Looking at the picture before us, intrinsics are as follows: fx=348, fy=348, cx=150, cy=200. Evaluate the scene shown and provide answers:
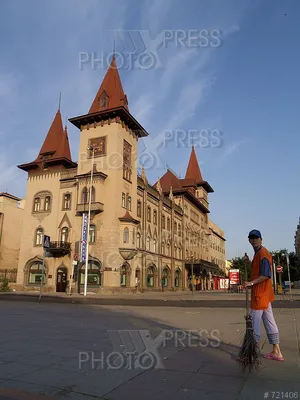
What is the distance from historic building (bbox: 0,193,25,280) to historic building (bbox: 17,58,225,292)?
22.4ft

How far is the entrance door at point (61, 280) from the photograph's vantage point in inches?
1439

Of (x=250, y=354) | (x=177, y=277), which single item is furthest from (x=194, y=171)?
(x=250, y=354)

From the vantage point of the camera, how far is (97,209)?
116 ft

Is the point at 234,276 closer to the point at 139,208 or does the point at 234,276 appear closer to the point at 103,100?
the point at 139,208

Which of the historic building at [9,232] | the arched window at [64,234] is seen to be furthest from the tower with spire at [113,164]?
the historic building at [9,232]

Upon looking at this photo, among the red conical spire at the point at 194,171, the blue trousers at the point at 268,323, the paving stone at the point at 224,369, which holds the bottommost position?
the paving stone at the point at 224,369

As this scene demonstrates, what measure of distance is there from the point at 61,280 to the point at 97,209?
28.4ft

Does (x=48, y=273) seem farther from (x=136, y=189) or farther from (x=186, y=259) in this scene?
(x=186, y=259)

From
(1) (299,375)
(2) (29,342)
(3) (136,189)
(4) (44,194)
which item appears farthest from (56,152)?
(1) (299,375)

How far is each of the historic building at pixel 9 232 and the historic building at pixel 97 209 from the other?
684 cm

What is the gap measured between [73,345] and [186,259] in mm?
50327

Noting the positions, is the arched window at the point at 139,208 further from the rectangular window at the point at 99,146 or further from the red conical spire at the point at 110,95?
the red conical spire at the point at 110,95

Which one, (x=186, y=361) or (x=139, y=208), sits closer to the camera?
(x=186, y=361)

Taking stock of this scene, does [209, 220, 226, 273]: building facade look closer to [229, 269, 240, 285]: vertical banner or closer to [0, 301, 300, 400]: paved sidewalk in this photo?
[229, 269, 240, 285]: vertical banner
